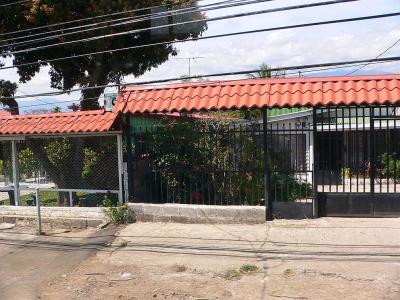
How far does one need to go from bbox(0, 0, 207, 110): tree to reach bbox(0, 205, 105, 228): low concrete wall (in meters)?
3.42

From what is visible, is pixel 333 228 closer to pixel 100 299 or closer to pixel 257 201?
pixel 257 201

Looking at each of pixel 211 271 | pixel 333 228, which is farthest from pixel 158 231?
pixel 333 228

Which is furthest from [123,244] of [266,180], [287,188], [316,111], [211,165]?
[316,111]

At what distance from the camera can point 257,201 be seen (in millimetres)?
9914

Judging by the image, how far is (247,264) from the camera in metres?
6.80

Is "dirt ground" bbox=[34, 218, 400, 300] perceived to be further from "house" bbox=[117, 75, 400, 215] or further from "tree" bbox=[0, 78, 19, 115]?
"tree" bbox=[0, 78, 19, 115]

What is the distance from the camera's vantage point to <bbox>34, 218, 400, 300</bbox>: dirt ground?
19.2 feet

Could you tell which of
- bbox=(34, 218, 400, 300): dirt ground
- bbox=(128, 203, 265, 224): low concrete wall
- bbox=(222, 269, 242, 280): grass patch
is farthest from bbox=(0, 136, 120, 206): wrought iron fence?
bbox=(222, 269, 242, 280): grass patch

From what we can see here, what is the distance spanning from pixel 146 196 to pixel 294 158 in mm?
3255

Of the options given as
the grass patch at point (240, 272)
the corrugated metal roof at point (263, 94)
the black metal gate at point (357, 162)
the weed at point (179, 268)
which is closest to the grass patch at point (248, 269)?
the grass patch at point (240, 272)

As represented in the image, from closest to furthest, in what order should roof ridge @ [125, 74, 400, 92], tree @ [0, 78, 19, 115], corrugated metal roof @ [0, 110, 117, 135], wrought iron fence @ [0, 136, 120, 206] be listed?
roof ridge @ [125, 74, 400, 92]
corrugated metal roof @ [0, 110, 117, 135]
wrought iron fence @ [0, 136, 120, 206]
tree @ [0, 78, 19, 115]

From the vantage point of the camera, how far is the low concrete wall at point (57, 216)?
392 inches

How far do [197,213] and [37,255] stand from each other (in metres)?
3.13

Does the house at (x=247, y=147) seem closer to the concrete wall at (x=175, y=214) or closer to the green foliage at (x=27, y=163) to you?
the concrete wall at (x=175, y=214)
